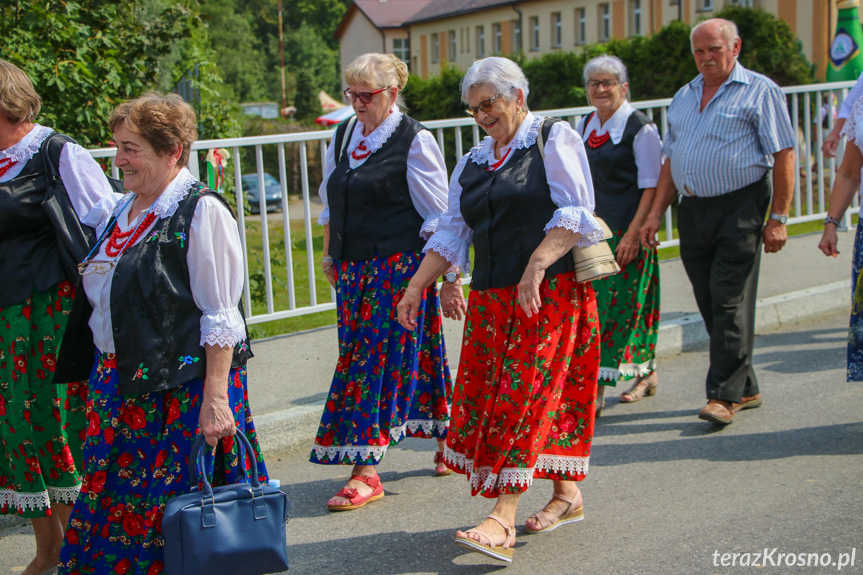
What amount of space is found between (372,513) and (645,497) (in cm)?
123

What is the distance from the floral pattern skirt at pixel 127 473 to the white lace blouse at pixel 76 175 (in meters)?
0.80

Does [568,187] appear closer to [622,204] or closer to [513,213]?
[513,213]

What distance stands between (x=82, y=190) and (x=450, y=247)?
1.46 m

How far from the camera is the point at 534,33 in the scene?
5259 centimetres

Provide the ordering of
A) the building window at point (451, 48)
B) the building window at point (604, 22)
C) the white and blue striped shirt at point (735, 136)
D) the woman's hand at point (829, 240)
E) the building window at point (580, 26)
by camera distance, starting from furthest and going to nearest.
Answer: the building window at point (451, 48) < the building window at point (580, 26) < the building window at point (604, 22) < the white and blue striped shirt at point (735, 136) < the woman's hand at point (829, 240)

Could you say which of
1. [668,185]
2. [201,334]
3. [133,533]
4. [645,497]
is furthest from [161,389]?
[668,185]

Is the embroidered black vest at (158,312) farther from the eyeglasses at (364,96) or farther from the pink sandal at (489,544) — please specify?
the eyeglasses at (364,96)

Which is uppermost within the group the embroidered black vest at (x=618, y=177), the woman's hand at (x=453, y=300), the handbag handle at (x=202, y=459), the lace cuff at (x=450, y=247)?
the embroidered black vest at (x=618, y=177)

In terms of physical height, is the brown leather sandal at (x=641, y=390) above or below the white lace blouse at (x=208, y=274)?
below

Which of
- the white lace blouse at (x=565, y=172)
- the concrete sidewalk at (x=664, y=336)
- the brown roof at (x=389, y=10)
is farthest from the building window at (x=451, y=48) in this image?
the white lace blouse at (x=565, y=172)

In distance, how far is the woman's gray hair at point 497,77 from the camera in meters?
3.68

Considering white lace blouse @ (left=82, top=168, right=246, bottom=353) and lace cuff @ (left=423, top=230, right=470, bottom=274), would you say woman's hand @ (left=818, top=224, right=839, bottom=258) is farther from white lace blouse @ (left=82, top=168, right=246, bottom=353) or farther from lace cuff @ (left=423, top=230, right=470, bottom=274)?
white lace blouse @ (left=82, top=168, right=246, bottom=353)

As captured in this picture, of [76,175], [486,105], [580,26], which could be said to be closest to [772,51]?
[486,105]

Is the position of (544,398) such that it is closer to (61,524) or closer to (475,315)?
(475,315)
